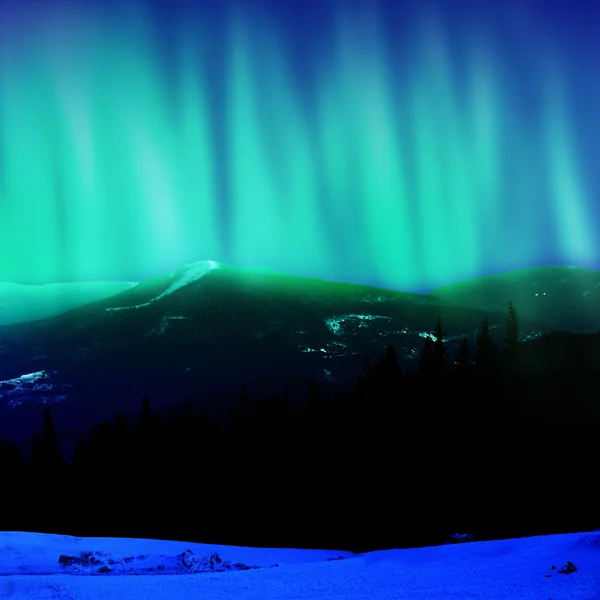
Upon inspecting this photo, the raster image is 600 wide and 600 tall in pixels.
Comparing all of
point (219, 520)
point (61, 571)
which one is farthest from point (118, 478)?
point (61, 571)

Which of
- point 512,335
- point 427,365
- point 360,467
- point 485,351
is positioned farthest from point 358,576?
point 512,335

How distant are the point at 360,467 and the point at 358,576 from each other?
43.3 metres

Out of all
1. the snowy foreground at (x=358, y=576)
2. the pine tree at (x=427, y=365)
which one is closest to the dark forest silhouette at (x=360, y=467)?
the pine tree at (x=427, y=365)

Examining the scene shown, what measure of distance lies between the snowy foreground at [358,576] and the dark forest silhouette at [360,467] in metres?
22.7

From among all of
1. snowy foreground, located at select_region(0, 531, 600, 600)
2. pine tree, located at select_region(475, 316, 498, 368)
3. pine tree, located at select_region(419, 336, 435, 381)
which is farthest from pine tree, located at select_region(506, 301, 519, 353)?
snowy foreground, located at select_region(0, 531, 600, 600)

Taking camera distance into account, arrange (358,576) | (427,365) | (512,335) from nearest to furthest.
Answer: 1. (358,576)
2. (427,365)
3. (512,335)

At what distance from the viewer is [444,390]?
7106cm

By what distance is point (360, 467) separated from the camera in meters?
65.7

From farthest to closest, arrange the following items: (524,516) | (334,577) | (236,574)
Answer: (524,516) < (236,574) < (334,577)

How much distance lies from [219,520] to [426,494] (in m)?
25.6

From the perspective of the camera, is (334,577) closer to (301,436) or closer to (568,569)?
(568,569)

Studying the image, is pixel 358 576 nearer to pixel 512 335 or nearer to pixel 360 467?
pixel 360 467

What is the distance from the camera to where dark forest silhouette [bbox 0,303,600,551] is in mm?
57344

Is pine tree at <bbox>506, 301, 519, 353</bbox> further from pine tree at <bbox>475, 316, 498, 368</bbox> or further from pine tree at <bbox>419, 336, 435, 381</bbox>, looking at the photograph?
pine tree at <bbox>419, 336, 435, 381</bbox>
